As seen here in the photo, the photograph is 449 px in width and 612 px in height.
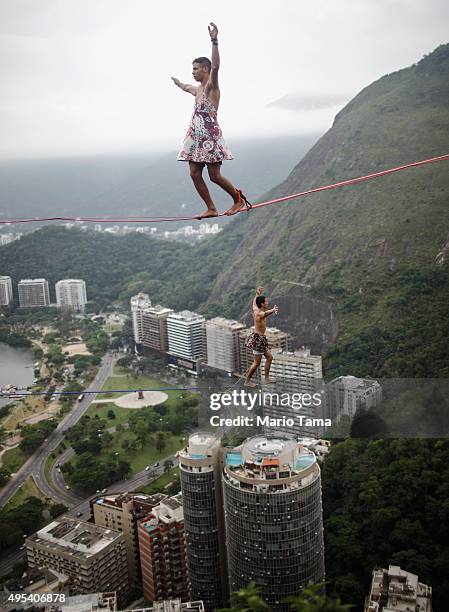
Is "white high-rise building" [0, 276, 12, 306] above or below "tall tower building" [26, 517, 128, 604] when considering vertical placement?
above

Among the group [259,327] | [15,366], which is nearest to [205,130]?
[259,327]

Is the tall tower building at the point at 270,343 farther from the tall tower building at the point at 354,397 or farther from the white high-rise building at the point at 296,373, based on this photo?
the tall tower building at the point at 354,397

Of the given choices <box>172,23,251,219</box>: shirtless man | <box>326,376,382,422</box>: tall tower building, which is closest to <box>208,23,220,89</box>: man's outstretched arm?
<box>172,23,251,219</box>: shirtless man

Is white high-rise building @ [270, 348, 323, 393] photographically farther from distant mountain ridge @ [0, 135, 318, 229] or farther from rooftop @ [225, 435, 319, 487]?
distant mountain ridge @ [0, 135, 318, 229]

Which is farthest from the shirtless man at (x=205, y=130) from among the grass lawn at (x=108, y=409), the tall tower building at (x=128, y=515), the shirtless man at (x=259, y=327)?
the grass lawn at (x=108, y=409)

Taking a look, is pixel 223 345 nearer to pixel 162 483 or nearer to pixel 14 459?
pixel 162 483

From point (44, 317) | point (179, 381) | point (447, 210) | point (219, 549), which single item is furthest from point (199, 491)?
point (44, 317)
